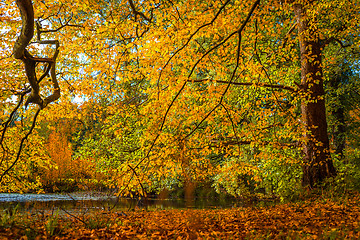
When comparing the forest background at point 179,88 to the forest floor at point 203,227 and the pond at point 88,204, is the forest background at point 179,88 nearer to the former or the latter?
the forest floor at point 203,227

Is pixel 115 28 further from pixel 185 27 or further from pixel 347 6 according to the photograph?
pixel 347 6

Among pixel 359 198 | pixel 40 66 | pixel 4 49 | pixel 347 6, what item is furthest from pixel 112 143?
pixel 347 6

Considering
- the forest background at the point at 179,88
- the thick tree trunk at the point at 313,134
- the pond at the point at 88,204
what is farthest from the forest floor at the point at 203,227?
the pond at the point at 88,204

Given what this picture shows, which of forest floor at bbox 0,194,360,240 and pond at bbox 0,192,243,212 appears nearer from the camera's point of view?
forest floor at bbox 0,194,360,240

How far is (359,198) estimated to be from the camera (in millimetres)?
7391

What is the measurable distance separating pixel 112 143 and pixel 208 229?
21.9 ft

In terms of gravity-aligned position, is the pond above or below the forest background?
below

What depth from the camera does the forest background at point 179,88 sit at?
5738 mm

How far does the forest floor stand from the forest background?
90 cm

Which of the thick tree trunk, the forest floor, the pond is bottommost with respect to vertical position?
the pond

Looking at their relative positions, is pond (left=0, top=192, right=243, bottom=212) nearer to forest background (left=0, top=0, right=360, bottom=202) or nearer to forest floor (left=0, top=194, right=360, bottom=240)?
forest background (left=0, top=0, right=360, bottom=202)

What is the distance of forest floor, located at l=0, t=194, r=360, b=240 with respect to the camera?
3.85 meters

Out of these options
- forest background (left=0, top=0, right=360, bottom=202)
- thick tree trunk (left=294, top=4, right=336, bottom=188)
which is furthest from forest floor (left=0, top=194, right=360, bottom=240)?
thick tree trunk (left=294, top=4, right=336, bottom=188)

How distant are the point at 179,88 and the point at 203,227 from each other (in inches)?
107
